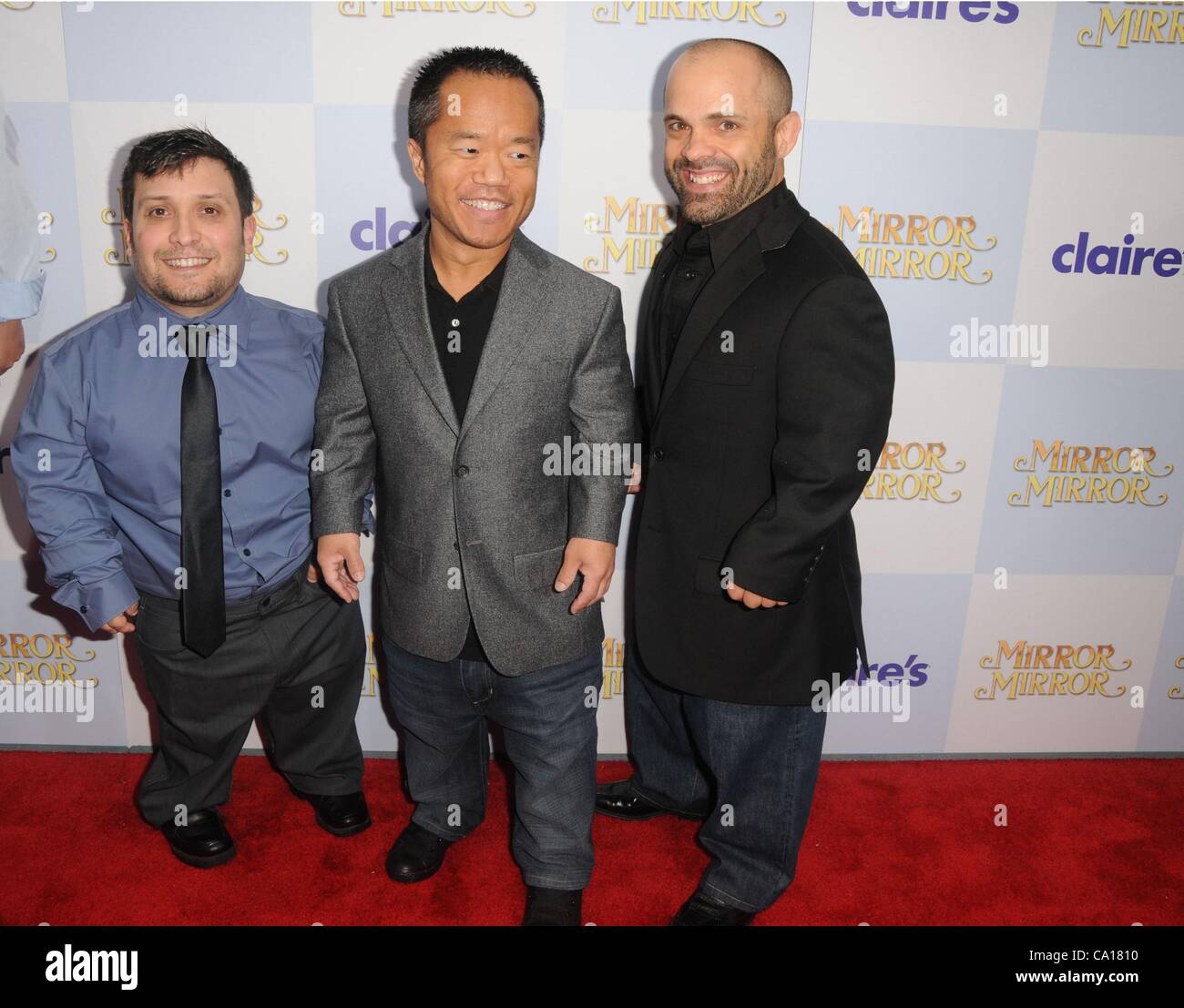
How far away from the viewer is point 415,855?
2.75 meters

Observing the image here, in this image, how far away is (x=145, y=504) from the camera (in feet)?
8.25

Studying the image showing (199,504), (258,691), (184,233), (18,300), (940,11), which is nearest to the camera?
(18,300)

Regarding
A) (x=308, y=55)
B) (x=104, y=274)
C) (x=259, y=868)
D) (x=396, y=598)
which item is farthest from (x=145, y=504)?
(x=308, y=55)

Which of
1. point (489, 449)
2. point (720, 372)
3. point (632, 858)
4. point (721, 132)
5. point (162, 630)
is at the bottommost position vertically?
point (632, 858)

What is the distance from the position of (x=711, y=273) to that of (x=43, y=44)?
2.10 meters

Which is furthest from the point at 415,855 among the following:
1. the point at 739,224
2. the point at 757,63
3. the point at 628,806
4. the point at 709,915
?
the point at 757,63

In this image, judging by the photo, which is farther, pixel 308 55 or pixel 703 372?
pixel 308 55

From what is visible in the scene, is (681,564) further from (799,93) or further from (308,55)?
(308,55)

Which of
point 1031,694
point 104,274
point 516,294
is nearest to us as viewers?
point 516,294

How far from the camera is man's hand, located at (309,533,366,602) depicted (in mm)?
2477

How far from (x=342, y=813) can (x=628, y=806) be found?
904 mm

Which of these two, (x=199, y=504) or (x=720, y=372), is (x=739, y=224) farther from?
(x=199, y=504)

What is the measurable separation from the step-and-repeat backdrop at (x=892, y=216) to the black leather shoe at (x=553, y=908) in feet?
3.00

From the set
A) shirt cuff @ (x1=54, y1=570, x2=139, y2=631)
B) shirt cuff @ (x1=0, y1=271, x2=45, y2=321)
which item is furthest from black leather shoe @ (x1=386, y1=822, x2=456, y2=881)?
shirt cuff @ (x1=0, y1=271, x2=45, y2=321)
